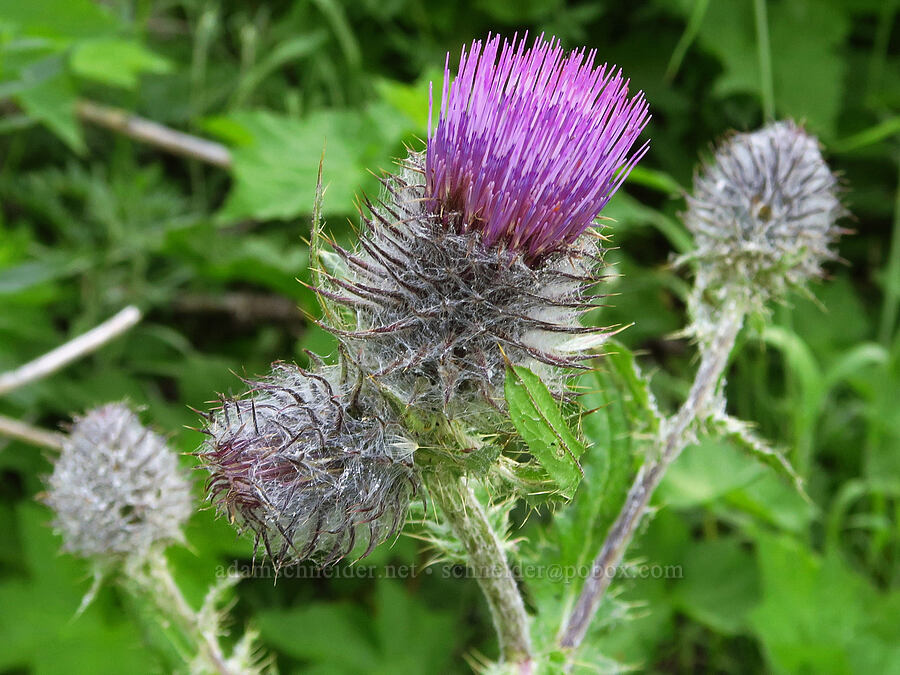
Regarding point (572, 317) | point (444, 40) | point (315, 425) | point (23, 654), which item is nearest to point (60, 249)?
point (23, 654)

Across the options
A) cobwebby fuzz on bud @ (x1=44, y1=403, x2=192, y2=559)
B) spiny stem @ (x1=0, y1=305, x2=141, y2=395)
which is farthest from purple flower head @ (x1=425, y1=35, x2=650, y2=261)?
spiny stem @ (x1=0, y1=305, x2=141, y2=395)

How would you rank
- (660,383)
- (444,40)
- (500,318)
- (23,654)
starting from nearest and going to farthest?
(500,318) → (23,654) → (660,383) → (444,40)

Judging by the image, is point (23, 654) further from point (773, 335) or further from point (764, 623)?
point (773, 335)

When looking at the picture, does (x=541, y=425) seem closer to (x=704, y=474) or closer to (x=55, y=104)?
(x=704, y=474)

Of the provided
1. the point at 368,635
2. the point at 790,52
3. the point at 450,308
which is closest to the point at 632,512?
the point at 450,308

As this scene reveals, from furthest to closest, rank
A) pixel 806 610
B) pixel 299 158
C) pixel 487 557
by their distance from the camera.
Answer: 1. pixel 299 158
2. pixel 806 610
3. pixel 487 557

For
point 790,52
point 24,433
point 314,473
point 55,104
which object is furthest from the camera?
point 790,52
